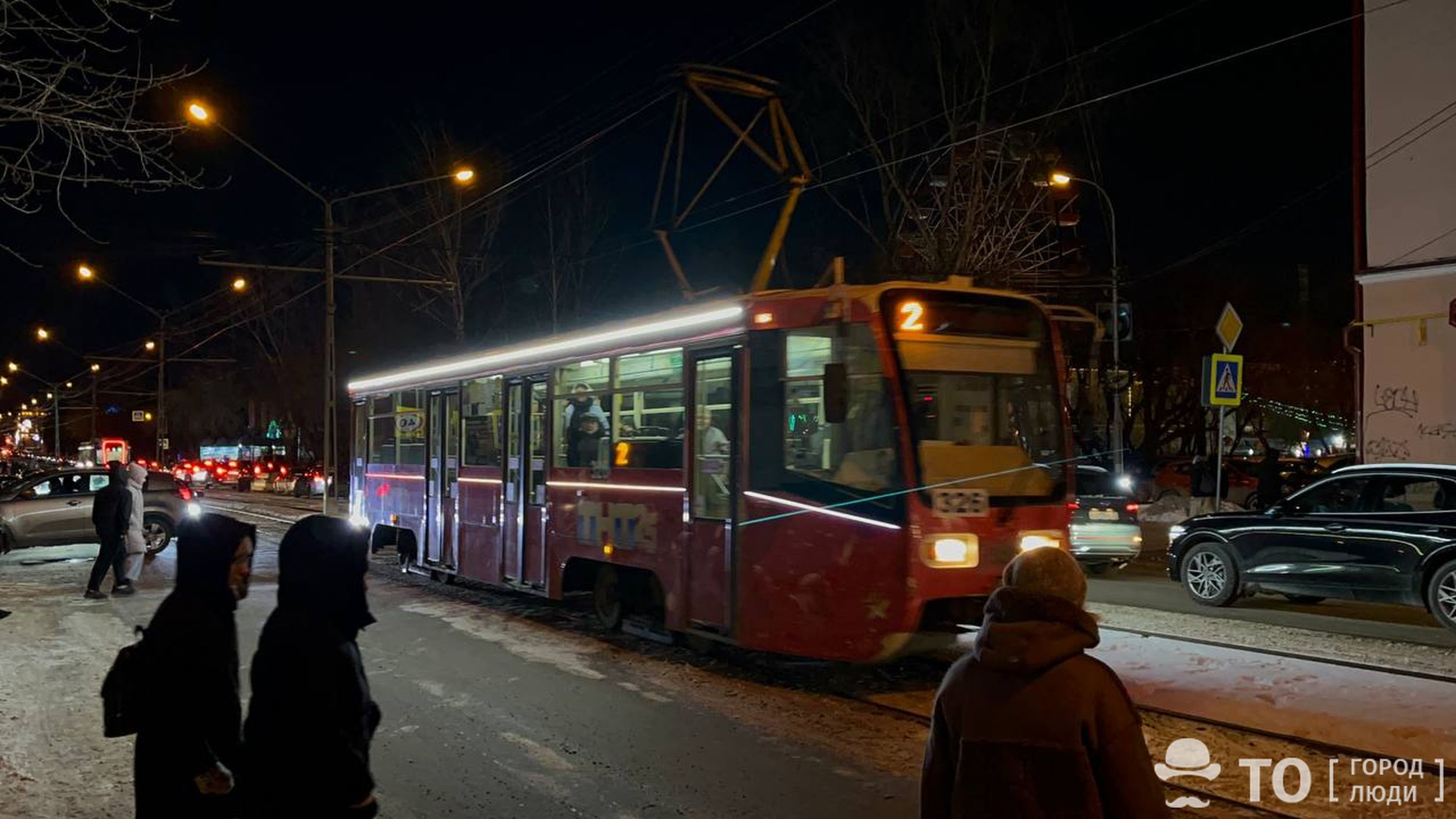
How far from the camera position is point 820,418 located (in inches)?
320

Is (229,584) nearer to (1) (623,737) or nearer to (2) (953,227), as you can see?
(1) (623,737)

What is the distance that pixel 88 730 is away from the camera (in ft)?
24.2

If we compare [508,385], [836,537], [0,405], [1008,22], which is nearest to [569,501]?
[508,385]

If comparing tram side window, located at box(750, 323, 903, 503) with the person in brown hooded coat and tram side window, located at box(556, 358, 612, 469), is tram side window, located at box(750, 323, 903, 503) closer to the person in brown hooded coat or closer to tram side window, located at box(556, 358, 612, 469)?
tram side window, located at box(556, 358, 612, 469)

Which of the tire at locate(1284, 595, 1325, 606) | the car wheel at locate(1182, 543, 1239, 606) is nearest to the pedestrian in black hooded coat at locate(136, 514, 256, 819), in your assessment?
the car wheel at locate(1182, 543, 1239, 606)

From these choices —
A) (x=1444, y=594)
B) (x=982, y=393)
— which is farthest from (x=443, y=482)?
(x=1444, y=594)

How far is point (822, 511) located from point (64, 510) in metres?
16.6

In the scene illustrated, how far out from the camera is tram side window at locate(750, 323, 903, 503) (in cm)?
780

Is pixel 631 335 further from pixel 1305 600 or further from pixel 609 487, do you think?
pixel 1305 600

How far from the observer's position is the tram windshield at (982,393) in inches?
310

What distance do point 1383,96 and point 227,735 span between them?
19.4m

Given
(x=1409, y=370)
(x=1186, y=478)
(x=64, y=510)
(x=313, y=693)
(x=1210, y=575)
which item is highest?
(x=1409, y=370)

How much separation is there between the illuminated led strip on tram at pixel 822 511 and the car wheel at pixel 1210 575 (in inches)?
262

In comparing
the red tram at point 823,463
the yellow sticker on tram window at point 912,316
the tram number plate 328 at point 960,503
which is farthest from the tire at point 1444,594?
the yellow sticker on tram window at point 912,316
